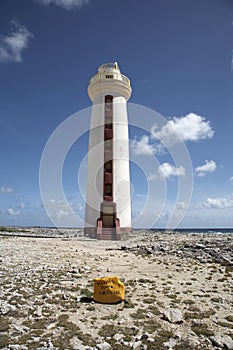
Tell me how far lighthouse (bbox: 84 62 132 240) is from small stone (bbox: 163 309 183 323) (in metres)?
27.7

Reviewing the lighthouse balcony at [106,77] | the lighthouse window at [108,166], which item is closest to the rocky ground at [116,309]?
the lighthouse window at [108,166]

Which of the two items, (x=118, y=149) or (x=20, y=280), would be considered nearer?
(x=20, y=280)

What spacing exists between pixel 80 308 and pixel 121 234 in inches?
1140

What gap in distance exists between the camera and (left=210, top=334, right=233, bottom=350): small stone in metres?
6.54

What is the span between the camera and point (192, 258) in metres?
18.8

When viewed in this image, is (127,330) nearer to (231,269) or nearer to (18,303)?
(18,303)

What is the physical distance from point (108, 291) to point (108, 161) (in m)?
30.1

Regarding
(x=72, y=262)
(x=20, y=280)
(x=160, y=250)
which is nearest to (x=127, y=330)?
(x=20, y=280)

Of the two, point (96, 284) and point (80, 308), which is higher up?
point (96, 284)

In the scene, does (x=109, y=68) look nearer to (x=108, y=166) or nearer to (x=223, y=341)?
(x=108, y=166)

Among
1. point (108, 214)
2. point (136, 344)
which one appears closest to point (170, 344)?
point (136, 344)

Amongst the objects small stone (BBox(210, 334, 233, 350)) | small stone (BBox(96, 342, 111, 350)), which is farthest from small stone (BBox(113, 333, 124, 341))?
small stone (BBox(210, 334, 233, 350))

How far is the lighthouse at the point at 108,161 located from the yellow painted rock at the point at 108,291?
2631 centimetres

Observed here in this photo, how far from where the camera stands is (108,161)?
39.0 meters
